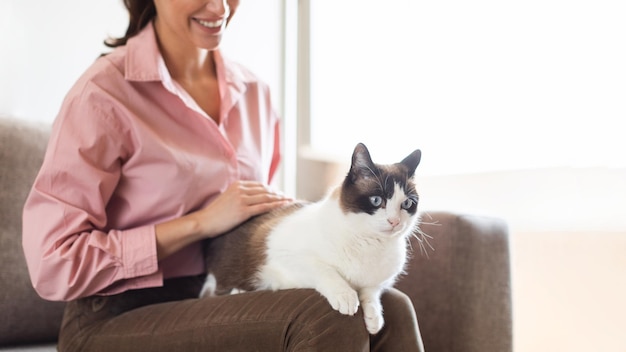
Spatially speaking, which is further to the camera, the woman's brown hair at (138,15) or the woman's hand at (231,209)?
the woman's brown hair at (138,15)

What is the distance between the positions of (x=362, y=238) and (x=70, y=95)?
0.64m

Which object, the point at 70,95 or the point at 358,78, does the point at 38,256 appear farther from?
the point at 358,78

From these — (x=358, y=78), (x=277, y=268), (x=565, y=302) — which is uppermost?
(x=358, y=78)

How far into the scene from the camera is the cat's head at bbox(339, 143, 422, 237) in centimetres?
115

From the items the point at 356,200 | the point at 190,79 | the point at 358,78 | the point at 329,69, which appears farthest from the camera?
the point at 329,69

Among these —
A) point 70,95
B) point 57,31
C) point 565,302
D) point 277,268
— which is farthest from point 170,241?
point 565,302

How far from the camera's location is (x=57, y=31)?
188cm

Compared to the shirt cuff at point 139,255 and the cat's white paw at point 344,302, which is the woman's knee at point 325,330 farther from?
the shirt cuff at point 139,255

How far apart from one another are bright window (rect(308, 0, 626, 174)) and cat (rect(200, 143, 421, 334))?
587 mm

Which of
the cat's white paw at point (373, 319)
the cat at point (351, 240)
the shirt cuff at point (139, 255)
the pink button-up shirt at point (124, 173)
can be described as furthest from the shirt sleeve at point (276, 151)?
the cat's white paw at point (373, 319)

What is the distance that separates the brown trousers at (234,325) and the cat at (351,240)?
0.06 m

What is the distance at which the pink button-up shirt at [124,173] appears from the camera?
120 cm

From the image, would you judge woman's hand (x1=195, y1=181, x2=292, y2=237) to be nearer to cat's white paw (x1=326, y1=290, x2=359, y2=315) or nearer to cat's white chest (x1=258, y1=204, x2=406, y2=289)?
cat's white chest (x1=258, y1=204, x2=406, y2=289)

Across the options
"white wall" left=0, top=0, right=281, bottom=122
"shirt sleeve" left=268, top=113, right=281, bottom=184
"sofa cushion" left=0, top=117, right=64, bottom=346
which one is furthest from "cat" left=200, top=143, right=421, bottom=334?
"white wall" left=0, top=0, right=281, bottom=122
